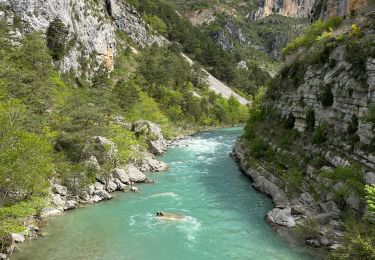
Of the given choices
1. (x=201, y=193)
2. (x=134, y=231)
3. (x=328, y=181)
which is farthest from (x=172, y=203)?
(x=328, y=181)

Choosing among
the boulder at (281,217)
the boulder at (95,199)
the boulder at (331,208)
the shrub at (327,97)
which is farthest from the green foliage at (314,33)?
the boulder at (95,199)

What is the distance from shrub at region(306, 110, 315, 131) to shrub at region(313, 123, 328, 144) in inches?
90.9

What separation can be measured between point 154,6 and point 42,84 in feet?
316

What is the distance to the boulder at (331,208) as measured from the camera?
24.0 metres

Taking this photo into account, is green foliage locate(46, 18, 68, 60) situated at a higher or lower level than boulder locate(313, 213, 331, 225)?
higher

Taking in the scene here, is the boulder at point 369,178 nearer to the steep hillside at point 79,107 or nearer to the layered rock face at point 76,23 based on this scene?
the steep hillside at point 79,107

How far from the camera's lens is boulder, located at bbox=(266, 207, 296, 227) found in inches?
982

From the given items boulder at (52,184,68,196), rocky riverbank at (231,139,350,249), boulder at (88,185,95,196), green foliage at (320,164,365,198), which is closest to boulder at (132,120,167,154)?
boulder at (88,185,95,196)

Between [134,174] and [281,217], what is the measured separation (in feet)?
50.2

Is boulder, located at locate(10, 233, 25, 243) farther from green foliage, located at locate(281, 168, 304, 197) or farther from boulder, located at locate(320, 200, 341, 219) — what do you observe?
green foliage, located at locate(281, 168, 304, 197)

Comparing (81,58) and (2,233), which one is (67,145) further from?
(81,58)

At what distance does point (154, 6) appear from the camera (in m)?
126

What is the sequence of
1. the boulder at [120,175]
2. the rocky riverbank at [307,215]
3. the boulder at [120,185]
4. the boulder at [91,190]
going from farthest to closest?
the boulder at [120,175], the boulder at [120,185], the boulder at [91,190], the rocky riverbank at [307,215]

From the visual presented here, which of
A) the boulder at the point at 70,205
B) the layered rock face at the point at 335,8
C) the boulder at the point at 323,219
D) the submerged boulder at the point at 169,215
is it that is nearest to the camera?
the boulder at the point at 323,219
